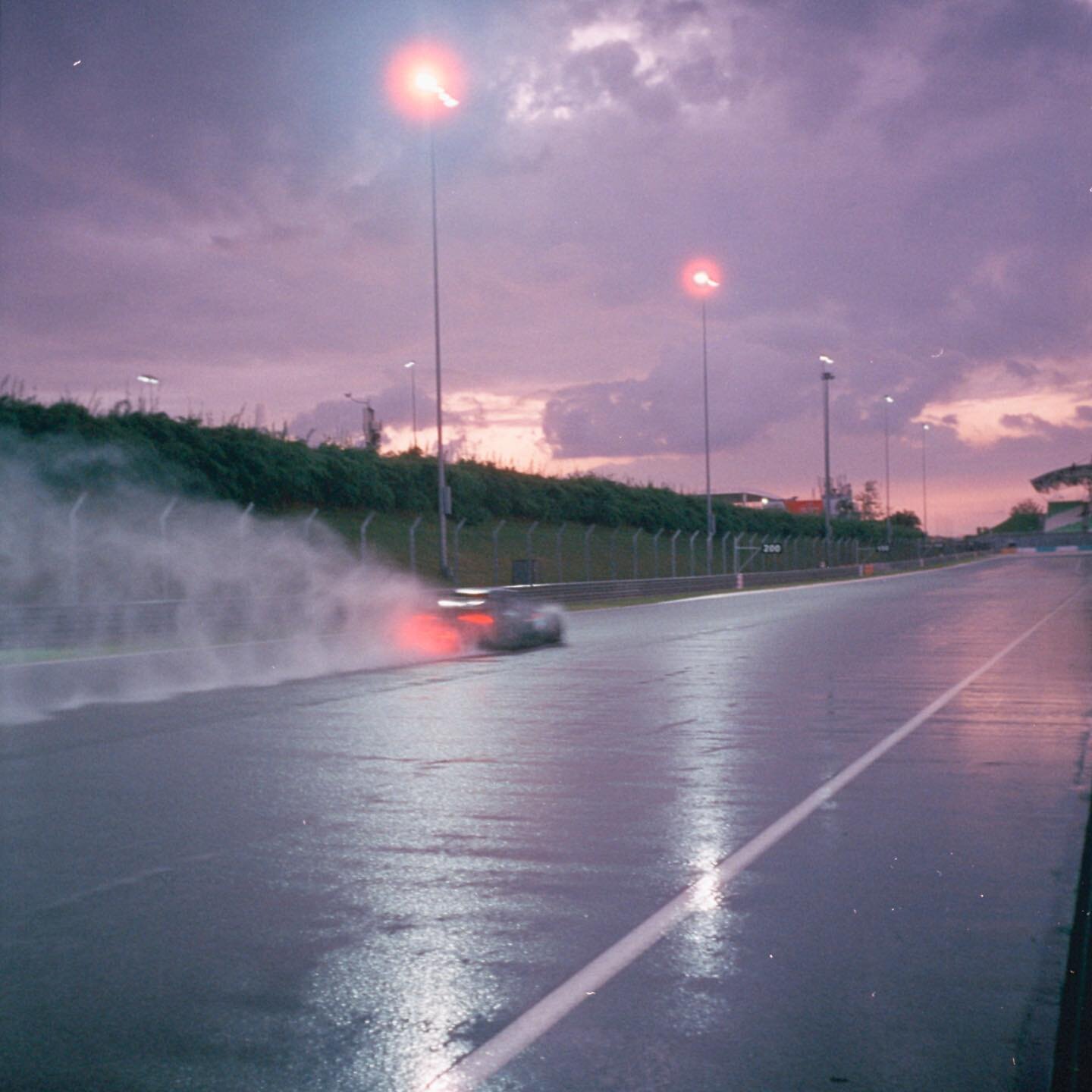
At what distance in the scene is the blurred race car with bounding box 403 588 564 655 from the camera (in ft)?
75.7

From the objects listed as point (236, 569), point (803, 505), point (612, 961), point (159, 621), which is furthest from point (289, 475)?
point (803, 505)

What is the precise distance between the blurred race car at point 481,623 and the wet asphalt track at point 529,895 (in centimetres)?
894

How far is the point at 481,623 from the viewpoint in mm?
23125

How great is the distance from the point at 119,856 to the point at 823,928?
3.81 m

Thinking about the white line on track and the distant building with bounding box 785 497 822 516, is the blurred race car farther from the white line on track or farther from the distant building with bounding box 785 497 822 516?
the distant building with bounding box 785 497 822 516

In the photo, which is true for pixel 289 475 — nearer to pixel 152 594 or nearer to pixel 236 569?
pixel 236 569

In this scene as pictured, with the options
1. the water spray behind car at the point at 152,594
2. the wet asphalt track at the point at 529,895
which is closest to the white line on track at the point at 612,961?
the wet asphalt track at the point at 529,895

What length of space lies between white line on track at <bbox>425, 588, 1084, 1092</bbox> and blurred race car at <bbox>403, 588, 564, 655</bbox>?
13765mm

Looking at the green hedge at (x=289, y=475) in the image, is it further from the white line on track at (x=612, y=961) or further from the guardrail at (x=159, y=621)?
the white line on track at (x=612, y=961)

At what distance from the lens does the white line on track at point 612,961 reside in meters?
4.13

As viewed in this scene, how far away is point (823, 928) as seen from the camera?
5.67 m

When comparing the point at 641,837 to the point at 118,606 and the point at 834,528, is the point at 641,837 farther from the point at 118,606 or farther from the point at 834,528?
the point at 834,528

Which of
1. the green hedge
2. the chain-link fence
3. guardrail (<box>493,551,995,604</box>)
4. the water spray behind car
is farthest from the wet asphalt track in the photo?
the green hedge

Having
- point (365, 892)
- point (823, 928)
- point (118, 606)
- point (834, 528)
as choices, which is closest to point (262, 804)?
point (365, 892)
